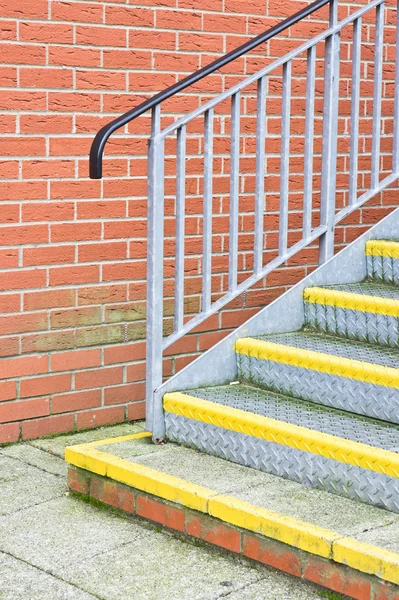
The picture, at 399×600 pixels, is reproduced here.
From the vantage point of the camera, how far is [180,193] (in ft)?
13.7

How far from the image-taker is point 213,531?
3576 mm

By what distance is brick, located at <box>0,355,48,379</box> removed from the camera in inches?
185

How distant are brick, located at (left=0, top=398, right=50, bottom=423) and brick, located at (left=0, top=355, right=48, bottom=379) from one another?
130mm

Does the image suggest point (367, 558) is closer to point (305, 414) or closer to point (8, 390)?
point (305, 414)

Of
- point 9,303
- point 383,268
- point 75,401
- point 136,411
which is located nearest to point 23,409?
point 75,401

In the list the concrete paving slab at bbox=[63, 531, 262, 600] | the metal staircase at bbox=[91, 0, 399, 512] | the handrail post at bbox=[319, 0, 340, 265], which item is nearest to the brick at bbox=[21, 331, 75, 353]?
the metal staircase at bbox=[91, 0, 399, 512]

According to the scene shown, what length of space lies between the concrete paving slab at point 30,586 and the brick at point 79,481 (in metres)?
0.59

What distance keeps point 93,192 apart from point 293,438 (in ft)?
5.42

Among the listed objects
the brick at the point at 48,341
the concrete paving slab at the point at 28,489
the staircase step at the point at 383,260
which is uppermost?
the staircase step at the point at 383,260

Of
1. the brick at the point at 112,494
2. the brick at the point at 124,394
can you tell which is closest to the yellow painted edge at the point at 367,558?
the brick at the point at 112,494

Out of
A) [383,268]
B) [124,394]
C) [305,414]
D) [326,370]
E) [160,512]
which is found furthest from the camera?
[124,394]

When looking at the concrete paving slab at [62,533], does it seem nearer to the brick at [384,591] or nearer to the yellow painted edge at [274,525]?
the yellow painted edge at [274,525]

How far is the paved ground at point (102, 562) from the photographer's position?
3.29 meters

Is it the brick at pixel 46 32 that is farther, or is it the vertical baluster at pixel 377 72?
the vertical baluster at pixel 377 72
